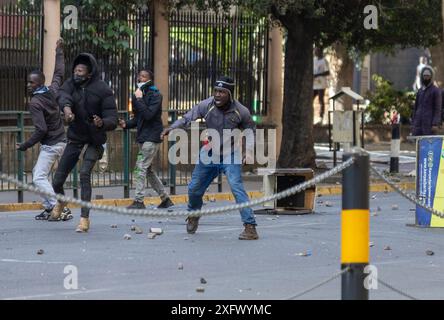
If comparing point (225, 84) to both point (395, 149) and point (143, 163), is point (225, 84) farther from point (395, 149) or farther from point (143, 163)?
point (395, 149)

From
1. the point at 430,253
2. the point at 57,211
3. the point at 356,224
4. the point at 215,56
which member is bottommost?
the point at 430,253

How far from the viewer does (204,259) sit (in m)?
11.6

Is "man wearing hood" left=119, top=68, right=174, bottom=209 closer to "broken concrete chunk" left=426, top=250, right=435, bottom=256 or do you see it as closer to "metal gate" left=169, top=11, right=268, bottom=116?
"broken concrete chunk" left=426, top=250, right=435, bottom=256

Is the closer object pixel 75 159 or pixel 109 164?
pixel 75 159

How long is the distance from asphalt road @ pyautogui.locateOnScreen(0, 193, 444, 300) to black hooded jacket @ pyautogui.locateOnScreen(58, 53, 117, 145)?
1113 millimetres

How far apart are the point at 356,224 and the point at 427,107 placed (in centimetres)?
1383

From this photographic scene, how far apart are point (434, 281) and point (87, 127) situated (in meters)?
5.18

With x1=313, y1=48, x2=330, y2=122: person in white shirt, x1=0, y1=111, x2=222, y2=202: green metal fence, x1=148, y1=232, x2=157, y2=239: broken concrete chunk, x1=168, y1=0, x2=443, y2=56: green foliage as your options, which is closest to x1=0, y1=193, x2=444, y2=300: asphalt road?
x1=148, y1=232, x2=157, y2=239: broken concrete chunk

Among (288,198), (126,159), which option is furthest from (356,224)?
(126,159)

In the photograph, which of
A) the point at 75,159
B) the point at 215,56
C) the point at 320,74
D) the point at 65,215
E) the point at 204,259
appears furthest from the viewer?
the point at 320,74

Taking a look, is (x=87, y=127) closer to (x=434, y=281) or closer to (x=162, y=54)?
(x=434, y=281)

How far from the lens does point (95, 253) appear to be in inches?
472
